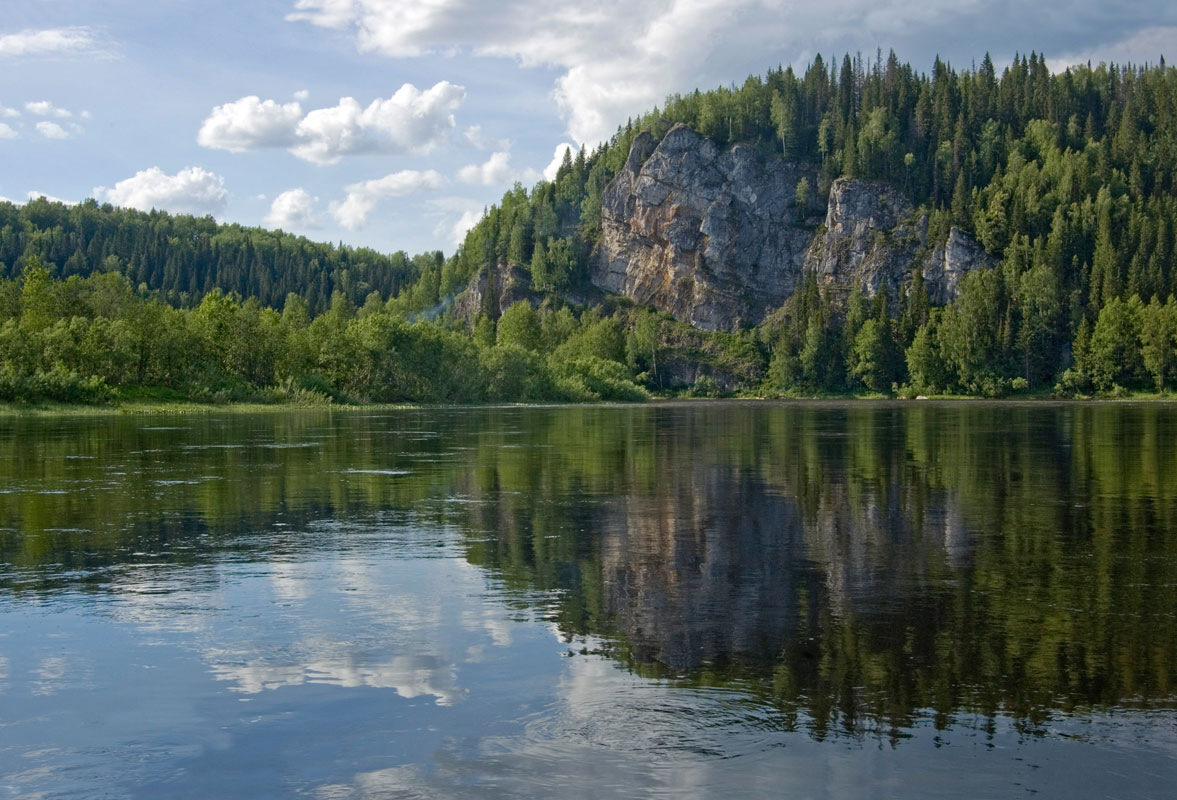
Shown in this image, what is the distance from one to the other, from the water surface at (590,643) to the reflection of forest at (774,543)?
10 cm

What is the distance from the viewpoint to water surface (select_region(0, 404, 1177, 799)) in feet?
34.1

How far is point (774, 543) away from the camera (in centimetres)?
2303

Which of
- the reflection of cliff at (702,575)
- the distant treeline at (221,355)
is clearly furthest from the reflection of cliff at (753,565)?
the distant treeline at (221,355)

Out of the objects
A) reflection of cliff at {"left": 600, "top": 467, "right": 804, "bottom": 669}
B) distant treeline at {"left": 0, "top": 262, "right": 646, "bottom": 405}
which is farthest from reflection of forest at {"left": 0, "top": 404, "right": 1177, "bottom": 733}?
distant treeline at {"left": 0, "top": 262, "right": 646, "bottom": 405}

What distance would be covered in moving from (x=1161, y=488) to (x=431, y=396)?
136 meters

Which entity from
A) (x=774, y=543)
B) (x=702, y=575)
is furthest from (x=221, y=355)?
(x=702, y=575)

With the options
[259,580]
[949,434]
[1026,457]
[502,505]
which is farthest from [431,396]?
[259,580]

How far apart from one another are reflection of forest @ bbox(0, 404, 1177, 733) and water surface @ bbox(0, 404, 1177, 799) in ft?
0.32

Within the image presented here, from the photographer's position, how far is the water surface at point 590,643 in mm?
10398

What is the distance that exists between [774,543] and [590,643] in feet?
30.2

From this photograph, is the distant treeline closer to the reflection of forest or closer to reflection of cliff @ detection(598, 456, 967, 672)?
the reflection of forest

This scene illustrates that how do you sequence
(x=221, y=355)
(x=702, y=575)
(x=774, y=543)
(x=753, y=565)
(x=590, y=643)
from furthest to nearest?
(x=221, y=355), (x=774, y=543), (x=753, y=565), (x=702, y=575), (x=590, y=643)

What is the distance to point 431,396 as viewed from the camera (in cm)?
16288

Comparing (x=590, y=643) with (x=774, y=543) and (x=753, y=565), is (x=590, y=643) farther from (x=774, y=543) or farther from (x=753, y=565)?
(x=774, y=543)
